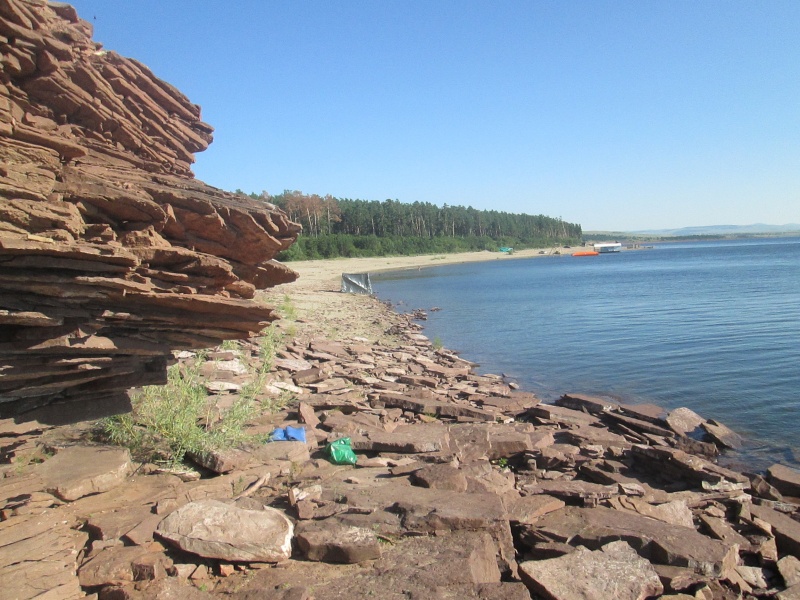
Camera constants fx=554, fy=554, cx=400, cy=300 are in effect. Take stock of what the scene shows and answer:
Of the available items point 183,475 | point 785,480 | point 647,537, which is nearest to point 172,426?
point 183,475

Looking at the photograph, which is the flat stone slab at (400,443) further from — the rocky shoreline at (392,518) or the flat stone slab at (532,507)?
the flat stone slab at (532,507)

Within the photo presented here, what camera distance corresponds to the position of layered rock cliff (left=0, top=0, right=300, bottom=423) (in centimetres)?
489

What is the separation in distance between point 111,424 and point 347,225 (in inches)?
4564

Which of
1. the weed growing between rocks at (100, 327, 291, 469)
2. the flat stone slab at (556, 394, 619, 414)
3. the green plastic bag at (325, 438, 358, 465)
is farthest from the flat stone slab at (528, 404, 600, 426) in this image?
the weed growing between rocks at (100, 327, 291, 469)

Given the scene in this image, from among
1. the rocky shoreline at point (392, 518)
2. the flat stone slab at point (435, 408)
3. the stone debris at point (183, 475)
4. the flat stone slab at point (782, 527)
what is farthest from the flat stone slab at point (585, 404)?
the flat stone slab at point (782, 527)

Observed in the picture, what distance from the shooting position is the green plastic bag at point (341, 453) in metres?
7.93

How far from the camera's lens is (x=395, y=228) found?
433 ft

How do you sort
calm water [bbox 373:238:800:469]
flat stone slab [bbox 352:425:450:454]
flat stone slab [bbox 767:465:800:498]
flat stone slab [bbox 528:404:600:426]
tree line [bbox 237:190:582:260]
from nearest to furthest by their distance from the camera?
flat stone slab [bbox 352:425:450:454], flat stone slab [bbox 767:465:800:498], flat stone slab [bbox 528:404:600:426], calm water [bbox 373:238:800:469], tree line [bbox 237:190:582:260]

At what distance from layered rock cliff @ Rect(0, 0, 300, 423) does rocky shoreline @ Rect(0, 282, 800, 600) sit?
1253 mm

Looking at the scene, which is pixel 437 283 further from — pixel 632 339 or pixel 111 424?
pixel 111 424

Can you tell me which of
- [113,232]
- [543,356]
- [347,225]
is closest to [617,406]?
[543,356]

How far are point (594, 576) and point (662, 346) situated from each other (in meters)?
19.2

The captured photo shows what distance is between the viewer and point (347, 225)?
398 ft

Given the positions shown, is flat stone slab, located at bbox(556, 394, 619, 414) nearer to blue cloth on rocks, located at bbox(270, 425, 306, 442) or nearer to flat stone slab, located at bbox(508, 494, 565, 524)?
flat stone slab, located at bbox(508, 494, 565, 524)
